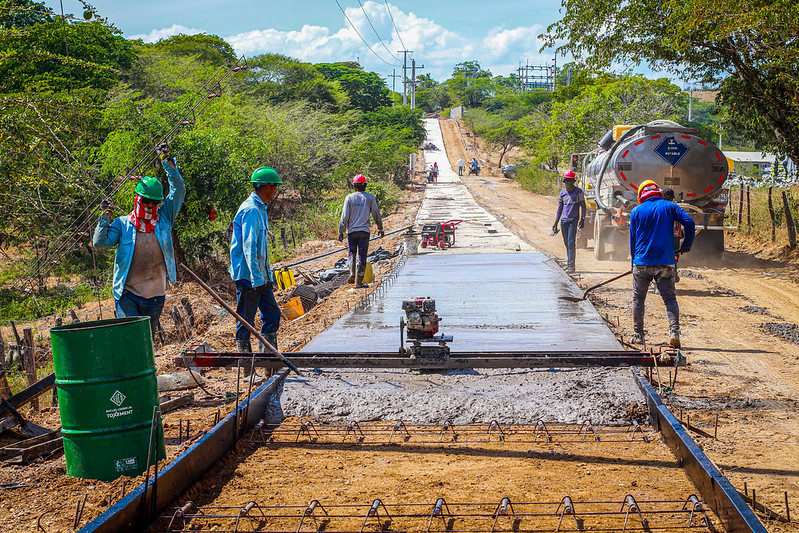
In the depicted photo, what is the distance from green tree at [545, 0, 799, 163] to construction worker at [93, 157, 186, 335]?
9872 millimetres

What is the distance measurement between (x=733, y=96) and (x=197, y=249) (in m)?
13.3

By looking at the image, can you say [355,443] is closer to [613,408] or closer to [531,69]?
[613,408]

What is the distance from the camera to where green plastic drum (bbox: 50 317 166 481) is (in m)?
4.32

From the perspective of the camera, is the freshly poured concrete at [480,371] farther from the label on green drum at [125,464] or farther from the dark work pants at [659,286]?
the label on green drum at [125,464]

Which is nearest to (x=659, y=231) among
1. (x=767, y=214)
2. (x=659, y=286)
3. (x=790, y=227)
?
(x=659, y=286)

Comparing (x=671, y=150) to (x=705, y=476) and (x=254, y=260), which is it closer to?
(x=254, y=260)

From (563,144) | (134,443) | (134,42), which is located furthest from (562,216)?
(134,42)

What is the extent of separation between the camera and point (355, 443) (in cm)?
510

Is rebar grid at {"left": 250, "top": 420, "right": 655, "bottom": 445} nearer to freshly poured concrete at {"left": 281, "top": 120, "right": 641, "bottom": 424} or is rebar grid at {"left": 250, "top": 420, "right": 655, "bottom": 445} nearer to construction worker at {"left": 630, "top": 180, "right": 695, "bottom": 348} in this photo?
freshly poured concrete at {"left": 281, "top": 120, "right": 641, "bottom": 424}

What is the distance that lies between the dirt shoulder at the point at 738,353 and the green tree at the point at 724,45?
3.23 m

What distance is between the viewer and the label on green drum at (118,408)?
4.37m

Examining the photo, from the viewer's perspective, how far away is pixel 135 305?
601 cm

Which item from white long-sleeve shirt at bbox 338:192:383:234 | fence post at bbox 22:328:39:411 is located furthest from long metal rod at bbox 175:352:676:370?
white long-sleeve shirt at bbox 338:192:383:234

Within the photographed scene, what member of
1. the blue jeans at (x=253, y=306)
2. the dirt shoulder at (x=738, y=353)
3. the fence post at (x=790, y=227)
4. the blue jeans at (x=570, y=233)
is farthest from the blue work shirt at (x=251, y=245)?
the fence post at (x=790, y=227)
